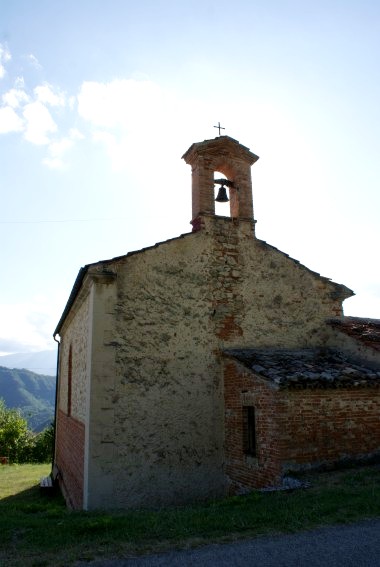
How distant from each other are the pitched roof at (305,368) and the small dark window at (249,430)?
2.92 ft

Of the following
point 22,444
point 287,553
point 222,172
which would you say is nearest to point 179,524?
point 287,553

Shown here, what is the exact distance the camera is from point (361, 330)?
1002 centimetres

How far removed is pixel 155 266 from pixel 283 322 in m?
3.31

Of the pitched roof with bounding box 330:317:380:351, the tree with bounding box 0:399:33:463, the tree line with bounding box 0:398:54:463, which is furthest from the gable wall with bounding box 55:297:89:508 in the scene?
the tree with bounding box 0:399:33:463

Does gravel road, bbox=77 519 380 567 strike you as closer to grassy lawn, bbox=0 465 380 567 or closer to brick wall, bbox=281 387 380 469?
grassy lawn, bbox=0 465 380 567

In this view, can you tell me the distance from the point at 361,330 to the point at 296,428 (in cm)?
356

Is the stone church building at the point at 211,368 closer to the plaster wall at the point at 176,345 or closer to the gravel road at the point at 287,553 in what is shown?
the plaster wall at the point at 176,345

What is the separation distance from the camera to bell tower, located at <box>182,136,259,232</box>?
32.9ft

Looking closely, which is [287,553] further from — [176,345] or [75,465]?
[75,465]

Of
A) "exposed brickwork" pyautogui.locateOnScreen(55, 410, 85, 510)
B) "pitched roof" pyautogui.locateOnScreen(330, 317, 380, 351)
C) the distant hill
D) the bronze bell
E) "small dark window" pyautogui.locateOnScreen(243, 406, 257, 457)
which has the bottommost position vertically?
the distant hill

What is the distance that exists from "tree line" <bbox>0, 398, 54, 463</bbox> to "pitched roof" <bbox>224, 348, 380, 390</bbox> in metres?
19.3

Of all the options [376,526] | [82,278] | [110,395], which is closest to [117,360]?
[110,395]

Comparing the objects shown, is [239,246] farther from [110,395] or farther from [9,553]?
[9,553]

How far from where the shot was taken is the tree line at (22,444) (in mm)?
24875
